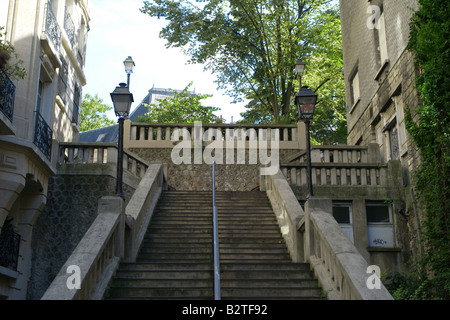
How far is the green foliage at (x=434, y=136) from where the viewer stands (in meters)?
12.2

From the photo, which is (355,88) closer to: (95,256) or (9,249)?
(9,249)

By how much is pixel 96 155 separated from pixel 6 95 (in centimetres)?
426

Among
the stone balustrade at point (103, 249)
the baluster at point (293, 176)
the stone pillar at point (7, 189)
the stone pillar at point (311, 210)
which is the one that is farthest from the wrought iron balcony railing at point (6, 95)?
the baluster at point (293, 176)

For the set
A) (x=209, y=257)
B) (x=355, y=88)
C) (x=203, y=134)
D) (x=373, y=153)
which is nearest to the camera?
(x=209, y=257)

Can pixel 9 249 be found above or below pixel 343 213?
below

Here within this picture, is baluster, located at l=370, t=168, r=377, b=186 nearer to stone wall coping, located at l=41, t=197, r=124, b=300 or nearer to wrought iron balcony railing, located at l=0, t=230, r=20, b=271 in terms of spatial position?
stone wall coping, located at l=41, t=197, r=124, b=300

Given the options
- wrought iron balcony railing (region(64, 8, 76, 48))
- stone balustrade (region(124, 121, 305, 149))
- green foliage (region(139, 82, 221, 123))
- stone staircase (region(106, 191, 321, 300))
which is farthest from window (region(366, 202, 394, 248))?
green foliage (region(139, 82, 221, 123))

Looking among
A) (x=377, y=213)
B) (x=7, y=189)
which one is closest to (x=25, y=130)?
(x=7, y=189)

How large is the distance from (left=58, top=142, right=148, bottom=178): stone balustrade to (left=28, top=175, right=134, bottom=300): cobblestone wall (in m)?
0.57

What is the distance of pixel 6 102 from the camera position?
39.2 ft

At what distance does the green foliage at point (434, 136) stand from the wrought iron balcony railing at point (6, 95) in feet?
30.4
